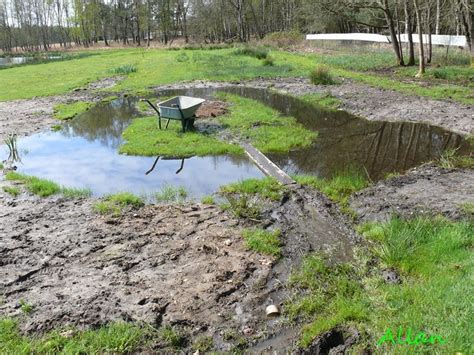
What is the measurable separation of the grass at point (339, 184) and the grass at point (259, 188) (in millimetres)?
590

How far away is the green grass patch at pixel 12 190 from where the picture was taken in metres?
8.92

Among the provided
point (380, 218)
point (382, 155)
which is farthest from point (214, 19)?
point (380, 218)

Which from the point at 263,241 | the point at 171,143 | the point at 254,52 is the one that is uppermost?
the point at 254,52

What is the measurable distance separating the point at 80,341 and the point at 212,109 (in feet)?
42.5

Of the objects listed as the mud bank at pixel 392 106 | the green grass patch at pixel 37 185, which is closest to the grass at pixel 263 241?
the green grass patch at pixel 37 185

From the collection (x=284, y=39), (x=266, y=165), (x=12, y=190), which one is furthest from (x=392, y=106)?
(x=284, y=39)

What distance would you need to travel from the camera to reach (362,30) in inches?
2235

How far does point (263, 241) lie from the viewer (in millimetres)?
6504

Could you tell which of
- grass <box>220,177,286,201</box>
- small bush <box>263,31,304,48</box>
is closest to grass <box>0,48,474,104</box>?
grass <box>220,177,286,201</box>

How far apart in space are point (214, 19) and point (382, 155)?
190 ft

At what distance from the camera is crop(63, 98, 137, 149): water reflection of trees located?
1399cm

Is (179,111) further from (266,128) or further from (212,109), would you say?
(212,109)

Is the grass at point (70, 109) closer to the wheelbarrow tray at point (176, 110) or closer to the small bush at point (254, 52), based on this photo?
the wheelbarrow tray at point (176, 110)

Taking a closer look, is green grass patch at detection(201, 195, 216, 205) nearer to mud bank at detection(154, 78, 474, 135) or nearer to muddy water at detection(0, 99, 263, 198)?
muddy water at detection(0, 99, 263, 198)
